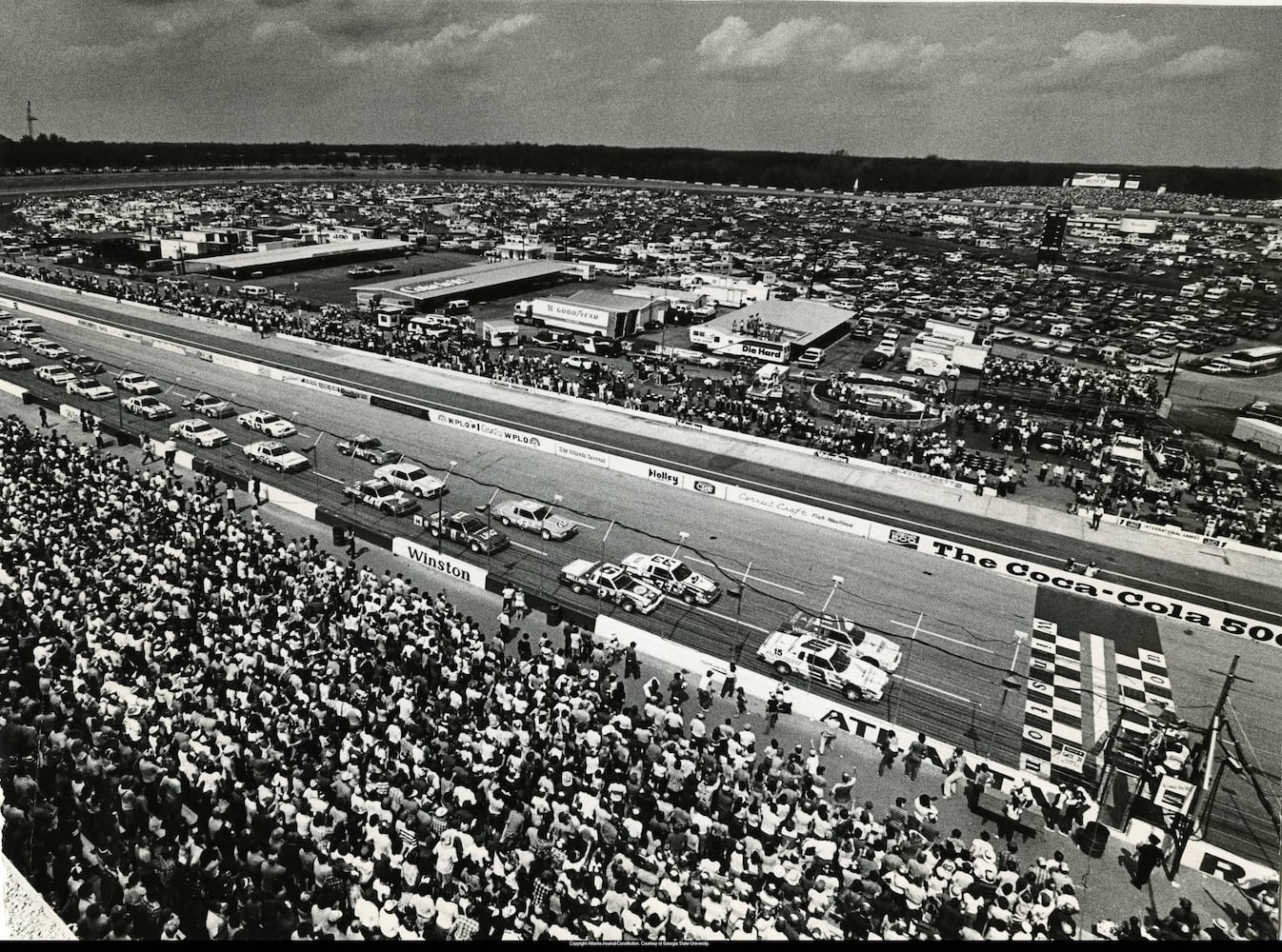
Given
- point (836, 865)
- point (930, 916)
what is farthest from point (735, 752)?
point (930, 916)

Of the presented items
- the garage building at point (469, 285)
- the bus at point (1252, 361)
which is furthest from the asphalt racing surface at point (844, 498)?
the bus at point (1252, 361)

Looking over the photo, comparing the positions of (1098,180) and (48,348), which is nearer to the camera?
(48,348)

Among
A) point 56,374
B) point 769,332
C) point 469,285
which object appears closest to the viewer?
point 56,374

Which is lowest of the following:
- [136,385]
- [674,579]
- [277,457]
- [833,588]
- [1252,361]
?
[833,588]

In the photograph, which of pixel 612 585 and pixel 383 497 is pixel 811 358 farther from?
pixel 612 585

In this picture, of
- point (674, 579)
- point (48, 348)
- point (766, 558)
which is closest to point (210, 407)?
point (48, 348)

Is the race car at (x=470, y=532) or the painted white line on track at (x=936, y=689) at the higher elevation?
the race car at (x=470, y=532)

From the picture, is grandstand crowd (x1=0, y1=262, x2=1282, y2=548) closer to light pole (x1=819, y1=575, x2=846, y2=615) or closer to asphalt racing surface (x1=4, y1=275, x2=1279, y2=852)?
asphalt racing surface (x1=4, y1=275, x2=1279, y2=852)

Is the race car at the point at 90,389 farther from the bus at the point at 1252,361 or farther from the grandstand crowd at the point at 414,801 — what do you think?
the bus at the point at 1252,361

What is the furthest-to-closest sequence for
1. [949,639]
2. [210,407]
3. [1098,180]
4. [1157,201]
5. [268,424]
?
1. [1157,201]
2. [1098,180]
3. [210,407]
4. [268,424]
5. [949,639]
